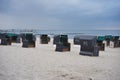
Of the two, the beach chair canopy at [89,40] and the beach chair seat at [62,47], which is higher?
the beach chair canopy at [89,40]

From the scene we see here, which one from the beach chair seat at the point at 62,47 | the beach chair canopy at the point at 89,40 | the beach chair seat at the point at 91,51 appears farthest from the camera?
the beach chair seat at the point at 62,47

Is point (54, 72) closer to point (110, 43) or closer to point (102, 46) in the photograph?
point (102, 46)

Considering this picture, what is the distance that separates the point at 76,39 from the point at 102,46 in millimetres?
8879

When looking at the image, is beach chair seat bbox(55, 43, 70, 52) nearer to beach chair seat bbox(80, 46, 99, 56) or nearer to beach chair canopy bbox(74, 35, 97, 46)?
beach chair canopy bbox(74, 35, 97, 46)

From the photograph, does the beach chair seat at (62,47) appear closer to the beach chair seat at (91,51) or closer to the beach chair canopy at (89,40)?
the beach chair canopy at (89,40)

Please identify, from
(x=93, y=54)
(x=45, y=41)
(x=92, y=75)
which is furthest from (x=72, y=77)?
(x=45, y=41)

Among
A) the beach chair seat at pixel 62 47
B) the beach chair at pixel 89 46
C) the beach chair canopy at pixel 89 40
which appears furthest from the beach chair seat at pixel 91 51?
the beach chair seat at pixel 62 47

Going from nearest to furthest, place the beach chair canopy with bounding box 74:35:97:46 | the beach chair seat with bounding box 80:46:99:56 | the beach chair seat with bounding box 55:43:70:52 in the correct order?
the beach chair seat with bounding box 80:46:99:56 < the beach chair canopy with bounding box 74:35:97:46 < the beach chair seat with bounding box 55:43:70:52

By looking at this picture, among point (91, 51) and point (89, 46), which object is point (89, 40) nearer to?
point (89, 46)

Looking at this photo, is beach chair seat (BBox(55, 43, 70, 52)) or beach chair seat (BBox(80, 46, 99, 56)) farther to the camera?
beach chair seat (BBox(55, 43, 70, 52))

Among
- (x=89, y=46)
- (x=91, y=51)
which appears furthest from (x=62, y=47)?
(x=91, y=51)

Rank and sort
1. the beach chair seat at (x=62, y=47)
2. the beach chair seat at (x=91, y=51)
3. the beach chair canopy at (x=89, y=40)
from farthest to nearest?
the beach chair seat at (x=62, y=47) < the beach chair canopy at (x=89, y=40) < the beach chair seat at (x=91, y=51)

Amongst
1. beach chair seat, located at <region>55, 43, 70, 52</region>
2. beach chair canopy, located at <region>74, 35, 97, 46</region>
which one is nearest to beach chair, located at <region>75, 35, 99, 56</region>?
beach chair canopy, located at <region>74, 35, 97, 46</region>

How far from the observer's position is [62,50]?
679 inches
